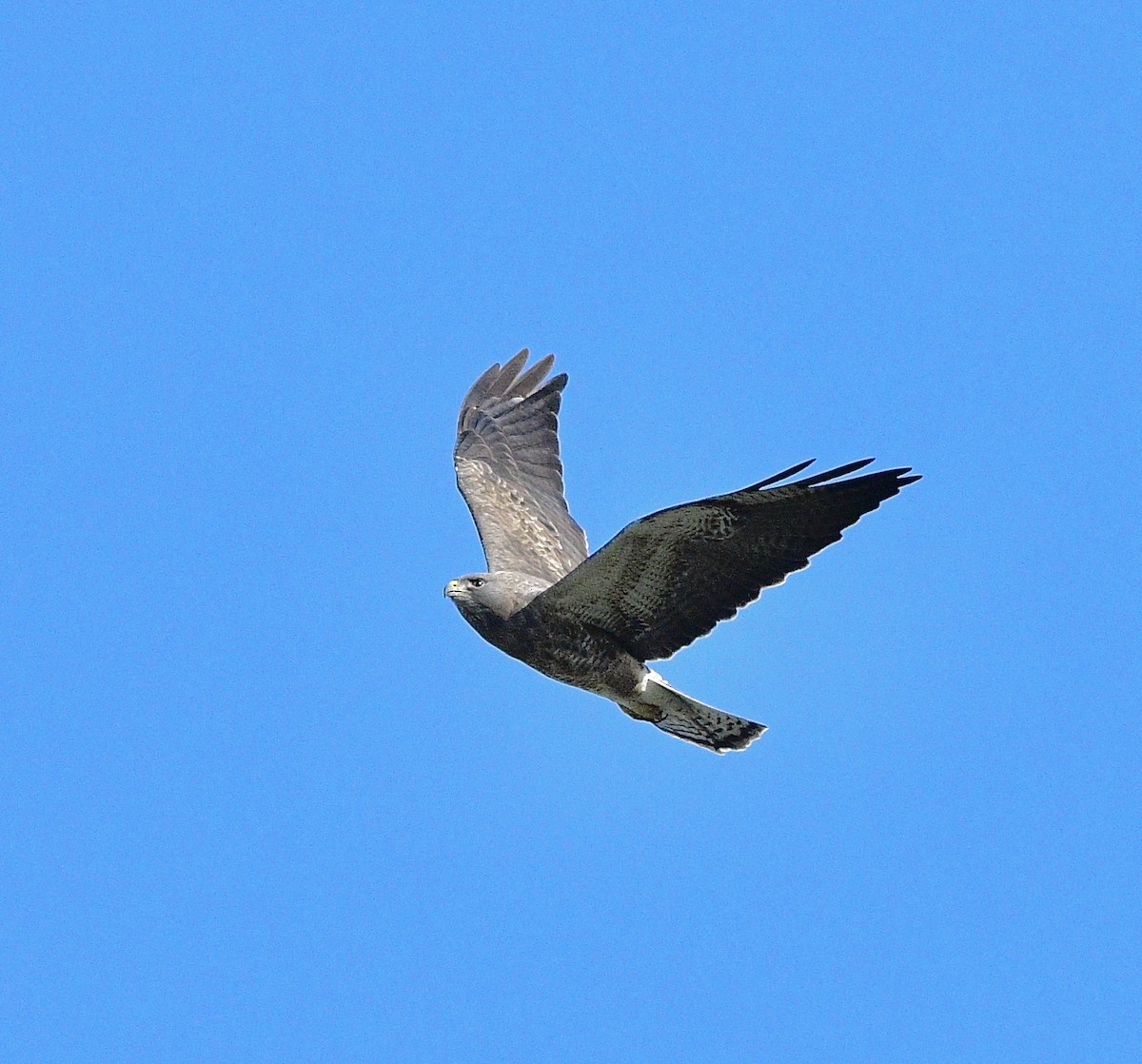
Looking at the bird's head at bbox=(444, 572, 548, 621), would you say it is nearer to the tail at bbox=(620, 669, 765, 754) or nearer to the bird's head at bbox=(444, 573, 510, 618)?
the bird's head at bbox=(444, 573, 510, 618)

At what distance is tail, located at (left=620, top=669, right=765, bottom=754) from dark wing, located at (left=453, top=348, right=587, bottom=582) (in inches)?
49.5

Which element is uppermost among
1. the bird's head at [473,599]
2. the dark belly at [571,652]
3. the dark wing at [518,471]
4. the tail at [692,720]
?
the dark wing at [518,471]

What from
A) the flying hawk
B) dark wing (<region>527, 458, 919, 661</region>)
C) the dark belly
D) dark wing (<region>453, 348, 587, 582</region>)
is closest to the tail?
the flying hawk

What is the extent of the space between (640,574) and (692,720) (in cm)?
180

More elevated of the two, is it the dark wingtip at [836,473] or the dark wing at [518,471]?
the dark wing at [518,471]

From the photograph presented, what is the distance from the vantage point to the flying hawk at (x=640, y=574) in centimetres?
1030

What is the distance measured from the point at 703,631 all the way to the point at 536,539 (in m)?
2.65

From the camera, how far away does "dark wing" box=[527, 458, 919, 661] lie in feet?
33.4

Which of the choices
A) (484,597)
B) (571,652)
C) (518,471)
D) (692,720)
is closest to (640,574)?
(571,652)

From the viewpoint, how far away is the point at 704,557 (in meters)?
10.8

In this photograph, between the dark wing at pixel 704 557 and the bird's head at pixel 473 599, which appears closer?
the dark wing at pixel 704 557

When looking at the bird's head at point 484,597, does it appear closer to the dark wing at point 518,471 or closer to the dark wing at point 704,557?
the dark wing at point 704,557

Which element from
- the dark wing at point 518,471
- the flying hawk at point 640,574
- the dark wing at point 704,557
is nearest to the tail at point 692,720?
A: the flying hawk at point 640,574

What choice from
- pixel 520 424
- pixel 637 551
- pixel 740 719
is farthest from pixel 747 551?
pixel 520 424
